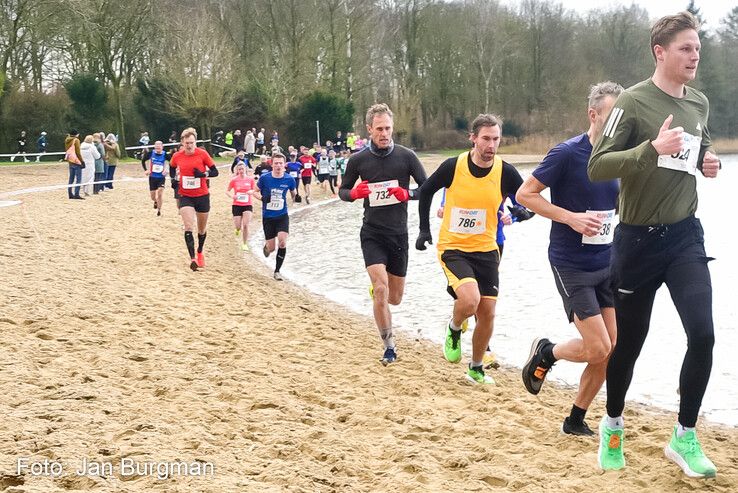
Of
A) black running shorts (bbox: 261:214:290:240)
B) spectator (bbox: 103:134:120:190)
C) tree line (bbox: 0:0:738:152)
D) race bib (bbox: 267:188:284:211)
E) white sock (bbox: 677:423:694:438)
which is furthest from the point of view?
tree line (bbox: 0:0:738:152)

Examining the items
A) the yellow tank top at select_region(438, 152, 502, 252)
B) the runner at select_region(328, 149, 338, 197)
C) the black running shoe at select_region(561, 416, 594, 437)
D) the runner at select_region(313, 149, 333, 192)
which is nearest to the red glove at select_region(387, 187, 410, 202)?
the yellow tank top at select_region(438, 152, 502, 252)

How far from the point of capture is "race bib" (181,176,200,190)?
38.5 ft

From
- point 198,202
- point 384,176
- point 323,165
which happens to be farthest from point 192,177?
point 323,165

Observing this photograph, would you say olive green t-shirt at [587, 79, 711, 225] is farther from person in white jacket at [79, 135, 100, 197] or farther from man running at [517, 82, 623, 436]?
person in white jacket at [79, 135, 100, 197]

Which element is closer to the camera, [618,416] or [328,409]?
[618,416]

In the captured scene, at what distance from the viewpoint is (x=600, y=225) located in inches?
182

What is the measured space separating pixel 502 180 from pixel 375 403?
2.01 metres

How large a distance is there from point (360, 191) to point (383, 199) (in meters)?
0.24

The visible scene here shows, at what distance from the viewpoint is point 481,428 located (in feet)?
17.4

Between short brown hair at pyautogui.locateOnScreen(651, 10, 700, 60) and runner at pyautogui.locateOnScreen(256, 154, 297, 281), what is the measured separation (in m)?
8.80

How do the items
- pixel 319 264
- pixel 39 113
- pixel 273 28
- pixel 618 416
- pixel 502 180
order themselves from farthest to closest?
pixel 273 28, pixel 39 113, pixel 319 264, pixel 502 180, pixel 618 416

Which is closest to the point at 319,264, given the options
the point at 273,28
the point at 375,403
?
the point at 375,403

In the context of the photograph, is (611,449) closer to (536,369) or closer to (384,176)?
(536,369)

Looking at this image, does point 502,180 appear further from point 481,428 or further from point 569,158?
point 481,428
